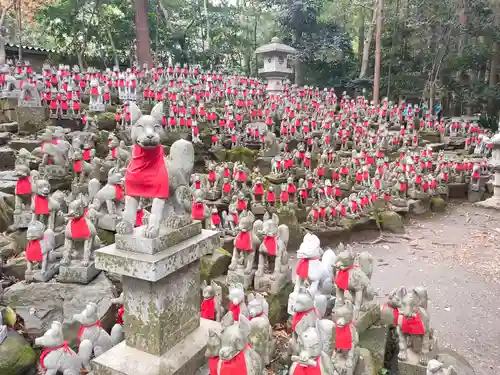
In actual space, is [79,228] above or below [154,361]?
above

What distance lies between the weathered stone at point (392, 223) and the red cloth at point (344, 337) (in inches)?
287

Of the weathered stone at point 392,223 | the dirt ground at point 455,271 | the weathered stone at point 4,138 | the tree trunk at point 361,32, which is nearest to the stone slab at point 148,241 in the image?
the dirt ground at point 455,271

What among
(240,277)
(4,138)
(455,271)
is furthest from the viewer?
(4,138)

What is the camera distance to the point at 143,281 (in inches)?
101

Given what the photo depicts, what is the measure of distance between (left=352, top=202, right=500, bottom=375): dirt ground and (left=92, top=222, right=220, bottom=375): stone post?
4169mm

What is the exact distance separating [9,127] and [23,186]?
6568 mm

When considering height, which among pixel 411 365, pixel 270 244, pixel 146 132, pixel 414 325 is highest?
pixel 146 132

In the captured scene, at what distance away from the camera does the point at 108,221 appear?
6184 millimetres

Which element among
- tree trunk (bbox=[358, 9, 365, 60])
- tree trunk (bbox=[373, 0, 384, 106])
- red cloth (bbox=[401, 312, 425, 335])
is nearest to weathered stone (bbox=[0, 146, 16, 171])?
red cloth (bbox=[401, 312, 425, 335])

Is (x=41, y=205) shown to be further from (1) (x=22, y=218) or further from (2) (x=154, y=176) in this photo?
(2) (x=154, y=176)

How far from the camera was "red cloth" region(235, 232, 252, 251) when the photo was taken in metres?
5.14

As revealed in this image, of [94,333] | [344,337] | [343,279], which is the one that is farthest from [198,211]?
[344,337]

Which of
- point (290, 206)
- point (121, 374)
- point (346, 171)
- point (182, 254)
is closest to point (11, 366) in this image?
point (121, 374)

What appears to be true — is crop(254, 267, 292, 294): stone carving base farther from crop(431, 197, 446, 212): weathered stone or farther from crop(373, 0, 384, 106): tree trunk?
crop(373, 0, 384, 106): tree trunk
